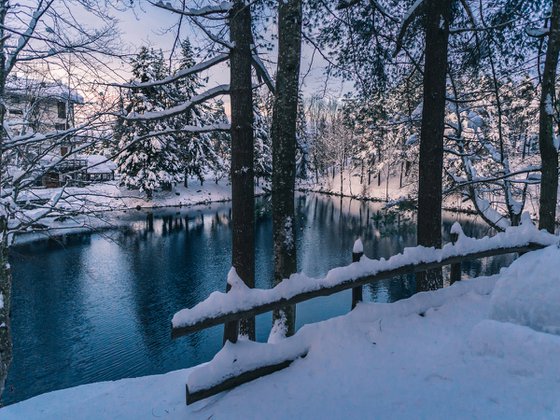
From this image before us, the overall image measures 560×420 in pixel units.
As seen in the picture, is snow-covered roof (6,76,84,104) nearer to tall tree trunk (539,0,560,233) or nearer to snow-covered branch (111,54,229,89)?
snow-covered branch (111,54,229,89)

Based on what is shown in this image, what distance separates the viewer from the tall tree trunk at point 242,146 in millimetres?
6039

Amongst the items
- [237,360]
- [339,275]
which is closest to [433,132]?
[339,275]

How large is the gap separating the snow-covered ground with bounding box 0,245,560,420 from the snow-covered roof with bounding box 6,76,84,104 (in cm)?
503

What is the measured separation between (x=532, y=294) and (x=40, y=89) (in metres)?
8.67

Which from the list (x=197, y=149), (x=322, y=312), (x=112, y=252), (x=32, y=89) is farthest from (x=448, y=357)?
(x=197, y=149)

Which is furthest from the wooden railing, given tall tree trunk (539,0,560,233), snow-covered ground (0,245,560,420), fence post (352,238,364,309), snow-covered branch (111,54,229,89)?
snow-covered branch (111,54,229,89)

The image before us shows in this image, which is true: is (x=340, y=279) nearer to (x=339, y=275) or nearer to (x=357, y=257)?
(x=339, y=275)

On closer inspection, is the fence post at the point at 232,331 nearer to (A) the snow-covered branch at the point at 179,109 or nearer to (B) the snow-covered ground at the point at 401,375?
(B) the snow-covered ground at the point at 401,375

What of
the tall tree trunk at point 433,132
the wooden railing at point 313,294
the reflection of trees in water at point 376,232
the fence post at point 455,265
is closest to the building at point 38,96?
the wooden railing at point 313,294

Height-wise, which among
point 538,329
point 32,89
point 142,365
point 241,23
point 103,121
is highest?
point 241,23

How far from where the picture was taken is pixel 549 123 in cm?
711

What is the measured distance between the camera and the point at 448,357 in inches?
159

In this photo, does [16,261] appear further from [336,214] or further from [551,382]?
[336,214]

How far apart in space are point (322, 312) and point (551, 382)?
46.3 ft
